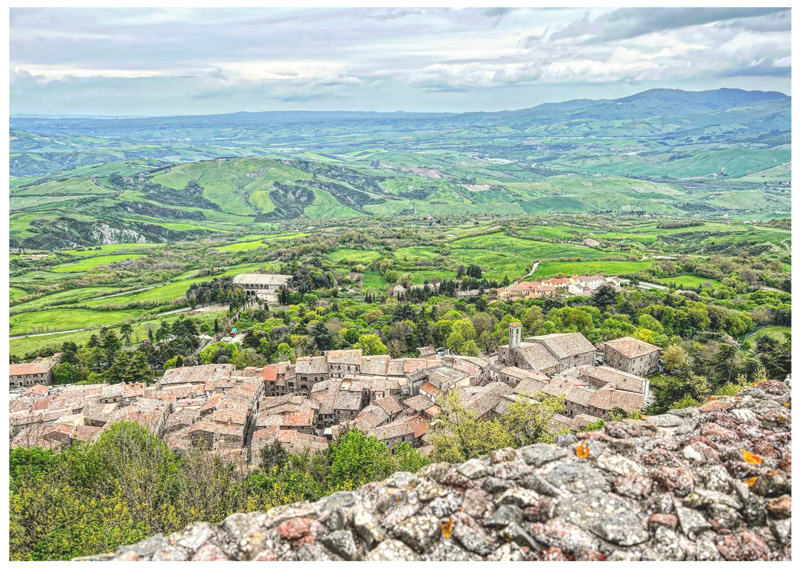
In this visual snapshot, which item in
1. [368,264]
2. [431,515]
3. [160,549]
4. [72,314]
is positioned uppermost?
[431,515]

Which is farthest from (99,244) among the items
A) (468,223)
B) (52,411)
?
(52,411)

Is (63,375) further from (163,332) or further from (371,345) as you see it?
(371,345)

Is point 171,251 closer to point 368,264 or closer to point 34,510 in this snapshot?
point 368,264

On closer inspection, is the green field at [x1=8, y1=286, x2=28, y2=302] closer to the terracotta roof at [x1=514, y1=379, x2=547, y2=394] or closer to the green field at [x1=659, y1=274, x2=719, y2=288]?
the terracotta roof at [x1=514, y1=379, x2=547, y2=394]

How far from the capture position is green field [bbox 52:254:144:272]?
4040 inches

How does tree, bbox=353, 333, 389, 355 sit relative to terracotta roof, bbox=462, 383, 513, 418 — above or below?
below

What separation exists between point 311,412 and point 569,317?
92.2ft

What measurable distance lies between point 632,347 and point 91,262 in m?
112

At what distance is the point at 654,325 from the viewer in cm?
4678

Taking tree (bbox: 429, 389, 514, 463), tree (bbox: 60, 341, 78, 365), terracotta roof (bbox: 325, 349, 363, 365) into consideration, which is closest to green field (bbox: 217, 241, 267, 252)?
tree (bbox: 60, 341, 78, 365)

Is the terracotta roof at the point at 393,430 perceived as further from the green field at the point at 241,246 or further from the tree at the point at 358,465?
the green field at the point at 241,246

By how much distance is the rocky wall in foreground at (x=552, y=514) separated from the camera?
6562mm

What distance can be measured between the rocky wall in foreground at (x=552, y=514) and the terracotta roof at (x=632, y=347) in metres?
30.5

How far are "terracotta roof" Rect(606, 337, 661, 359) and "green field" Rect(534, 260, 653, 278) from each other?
39.2 metres
